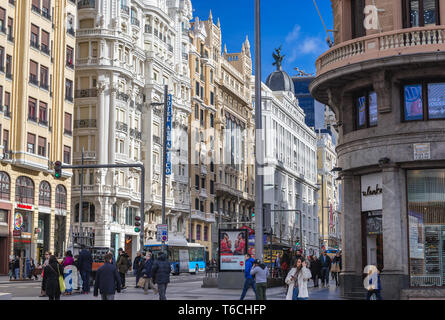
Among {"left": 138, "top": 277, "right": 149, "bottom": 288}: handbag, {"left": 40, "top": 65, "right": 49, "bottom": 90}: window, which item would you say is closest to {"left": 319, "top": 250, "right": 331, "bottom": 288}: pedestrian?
{"left": 138, "top": 277, "right": 149, "bottom": 288}: handbag

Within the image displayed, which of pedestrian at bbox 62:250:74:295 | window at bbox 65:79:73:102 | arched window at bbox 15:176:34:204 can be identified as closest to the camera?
pedestrian at bbox 62:250:74:295

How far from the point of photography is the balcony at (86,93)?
6650cm

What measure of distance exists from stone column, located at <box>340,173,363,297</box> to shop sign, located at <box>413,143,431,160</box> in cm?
301

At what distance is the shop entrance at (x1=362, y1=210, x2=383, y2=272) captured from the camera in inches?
1006

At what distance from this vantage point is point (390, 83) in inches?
980

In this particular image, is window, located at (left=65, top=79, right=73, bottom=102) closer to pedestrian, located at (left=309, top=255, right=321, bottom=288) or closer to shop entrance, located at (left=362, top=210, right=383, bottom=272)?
pedestrian, located at (left=309, top=255, right=321, bottom=288)

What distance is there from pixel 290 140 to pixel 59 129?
74.0 m

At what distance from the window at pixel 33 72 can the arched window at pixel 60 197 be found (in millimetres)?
8724

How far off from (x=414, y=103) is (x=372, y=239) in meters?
5.10

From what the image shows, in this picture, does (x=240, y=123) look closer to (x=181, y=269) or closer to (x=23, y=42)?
(x=181, y=269)

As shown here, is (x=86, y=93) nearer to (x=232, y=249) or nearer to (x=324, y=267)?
(x=324, y=267)

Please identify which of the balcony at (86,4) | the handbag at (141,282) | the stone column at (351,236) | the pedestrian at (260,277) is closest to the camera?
the pedestrian at (260,277)

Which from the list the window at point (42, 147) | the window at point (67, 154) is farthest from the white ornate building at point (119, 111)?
the window at point (42, 147)

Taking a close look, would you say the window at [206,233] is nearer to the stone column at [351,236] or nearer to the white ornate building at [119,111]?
the white ornate building at [119,111]
